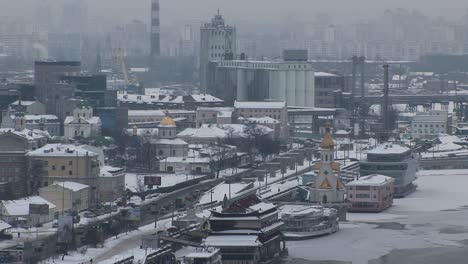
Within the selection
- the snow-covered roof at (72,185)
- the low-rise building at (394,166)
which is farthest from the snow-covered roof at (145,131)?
the snow-covered roof at (72,185)

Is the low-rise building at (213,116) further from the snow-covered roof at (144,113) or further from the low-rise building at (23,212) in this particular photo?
the low-rise building at (23,212)

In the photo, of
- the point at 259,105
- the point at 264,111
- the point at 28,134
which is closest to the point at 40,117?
the point at 264,111

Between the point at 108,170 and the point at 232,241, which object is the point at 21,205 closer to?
the point at 108,170

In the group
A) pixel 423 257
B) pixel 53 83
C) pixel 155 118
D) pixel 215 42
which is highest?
pixel 215 42

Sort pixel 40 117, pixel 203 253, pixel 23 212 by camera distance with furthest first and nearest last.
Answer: pixel 40 117 → pixel 23 212 → pixel 203 253

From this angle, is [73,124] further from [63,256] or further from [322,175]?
[63,256]

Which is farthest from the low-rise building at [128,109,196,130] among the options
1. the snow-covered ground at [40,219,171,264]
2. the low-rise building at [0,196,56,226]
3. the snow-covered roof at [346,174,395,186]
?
the snow-covered ground at [40,219,171,264]

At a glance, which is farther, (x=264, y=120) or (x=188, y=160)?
(x=264, y=120)

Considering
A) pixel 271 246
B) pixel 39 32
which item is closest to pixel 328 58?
pixel 39 32
